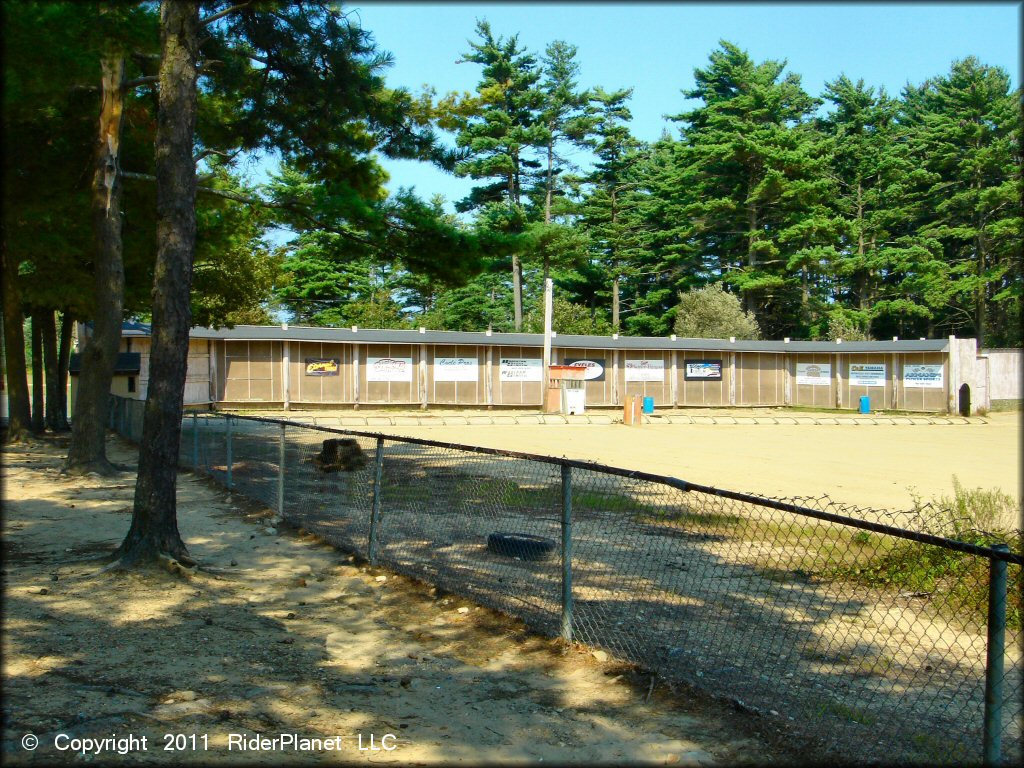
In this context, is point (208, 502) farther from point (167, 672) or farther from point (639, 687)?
point (639, 687)

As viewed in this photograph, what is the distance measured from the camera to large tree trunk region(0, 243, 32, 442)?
18828 millimetres

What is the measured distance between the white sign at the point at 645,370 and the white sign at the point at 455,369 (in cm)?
831

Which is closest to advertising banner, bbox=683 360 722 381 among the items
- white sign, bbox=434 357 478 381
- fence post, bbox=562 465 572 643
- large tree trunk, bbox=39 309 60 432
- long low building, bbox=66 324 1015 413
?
long low building, bbox=66 324 1015 413

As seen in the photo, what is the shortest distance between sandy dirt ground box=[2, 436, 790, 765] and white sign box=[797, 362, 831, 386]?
→ 41876 mm

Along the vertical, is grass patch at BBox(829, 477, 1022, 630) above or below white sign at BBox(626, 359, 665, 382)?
below

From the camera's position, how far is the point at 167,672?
16.6ft

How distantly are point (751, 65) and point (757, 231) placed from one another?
37.9 ft

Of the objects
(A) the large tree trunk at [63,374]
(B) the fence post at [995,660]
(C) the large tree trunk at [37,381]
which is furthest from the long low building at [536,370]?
(B) the fence post at [995,660]

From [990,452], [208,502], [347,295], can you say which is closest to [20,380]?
[208,502]

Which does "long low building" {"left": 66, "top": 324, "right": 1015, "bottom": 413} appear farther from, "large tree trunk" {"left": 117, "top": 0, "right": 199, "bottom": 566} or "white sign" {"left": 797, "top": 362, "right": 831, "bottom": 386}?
"large tree trunk" {"left": 117, "top": 0, "right": 199, "bottom": 566}

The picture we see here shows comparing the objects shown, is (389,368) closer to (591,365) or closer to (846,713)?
(591,365)

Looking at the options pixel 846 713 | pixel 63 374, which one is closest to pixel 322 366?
pixel 63 374

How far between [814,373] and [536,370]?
1604 centimetres

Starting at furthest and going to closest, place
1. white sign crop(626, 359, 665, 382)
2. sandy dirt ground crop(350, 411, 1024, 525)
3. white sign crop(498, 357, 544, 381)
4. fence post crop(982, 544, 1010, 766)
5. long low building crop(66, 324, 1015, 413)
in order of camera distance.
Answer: white sign crop(626, 359, 665, 382) → white sign crop(498, 357, 544, 381) → long low building crop(66, 324, 1015, 413) → sandy dirt ground crop(350, 411, 1024, 525) → fence post crop(982, 544, 1010, 766)
